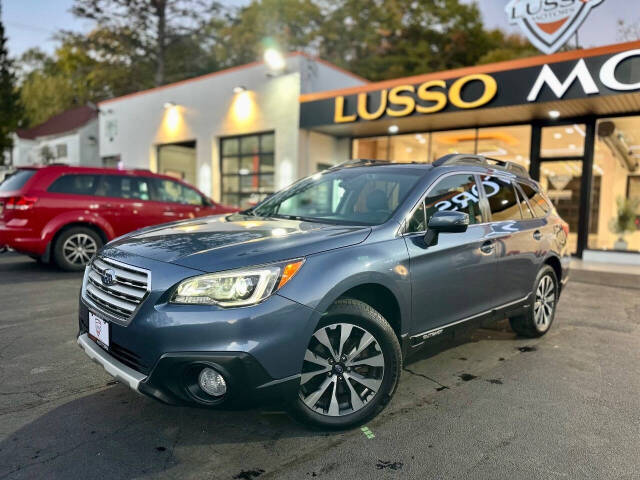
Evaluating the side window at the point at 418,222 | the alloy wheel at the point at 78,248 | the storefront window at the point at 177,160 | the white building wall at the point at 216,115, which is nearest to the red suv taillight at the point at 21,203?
the alloy wheel at the point at 78,248

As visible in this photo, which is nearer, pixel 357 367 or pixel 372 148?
pixel 357 367

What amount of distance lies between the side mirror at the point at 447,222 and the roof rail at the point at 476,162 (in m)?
0.73

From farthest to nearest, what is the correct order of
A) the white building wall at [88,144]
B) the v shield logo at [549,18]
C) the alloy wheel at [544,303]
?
the white building wall at [88,144] → the v shield logo at [549,18] → the alloy wheel at [544,303]

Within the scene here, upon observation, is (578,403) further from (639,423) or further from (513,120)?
(513,120)

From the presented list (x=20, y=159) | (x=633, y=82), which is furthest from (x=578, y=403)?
(x=20, y=159)

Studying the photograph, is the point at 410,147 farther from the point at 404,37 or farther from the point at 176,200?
the point at 404,37

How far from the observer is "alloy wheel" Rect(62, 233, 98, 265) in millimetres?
8109

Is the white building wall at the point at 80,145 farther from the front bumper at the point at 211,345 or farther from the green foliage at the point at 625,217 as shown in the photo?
the front bumper at the point at 211,345

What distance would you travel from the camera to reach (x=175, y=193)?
9383 millimetres

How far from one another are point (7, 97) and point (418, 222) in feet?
148

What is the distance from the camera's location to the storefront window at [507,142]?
12984 millimetres

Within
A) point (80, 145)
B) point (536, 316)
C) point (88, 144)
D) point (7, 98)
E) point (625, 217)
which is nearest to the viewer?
point (536, 316)

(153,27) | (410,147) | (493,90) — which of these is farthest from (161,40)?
(493,90)

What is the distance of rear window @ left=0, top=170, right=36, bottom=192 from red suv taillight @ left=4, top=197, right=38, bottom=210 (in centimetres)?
21
